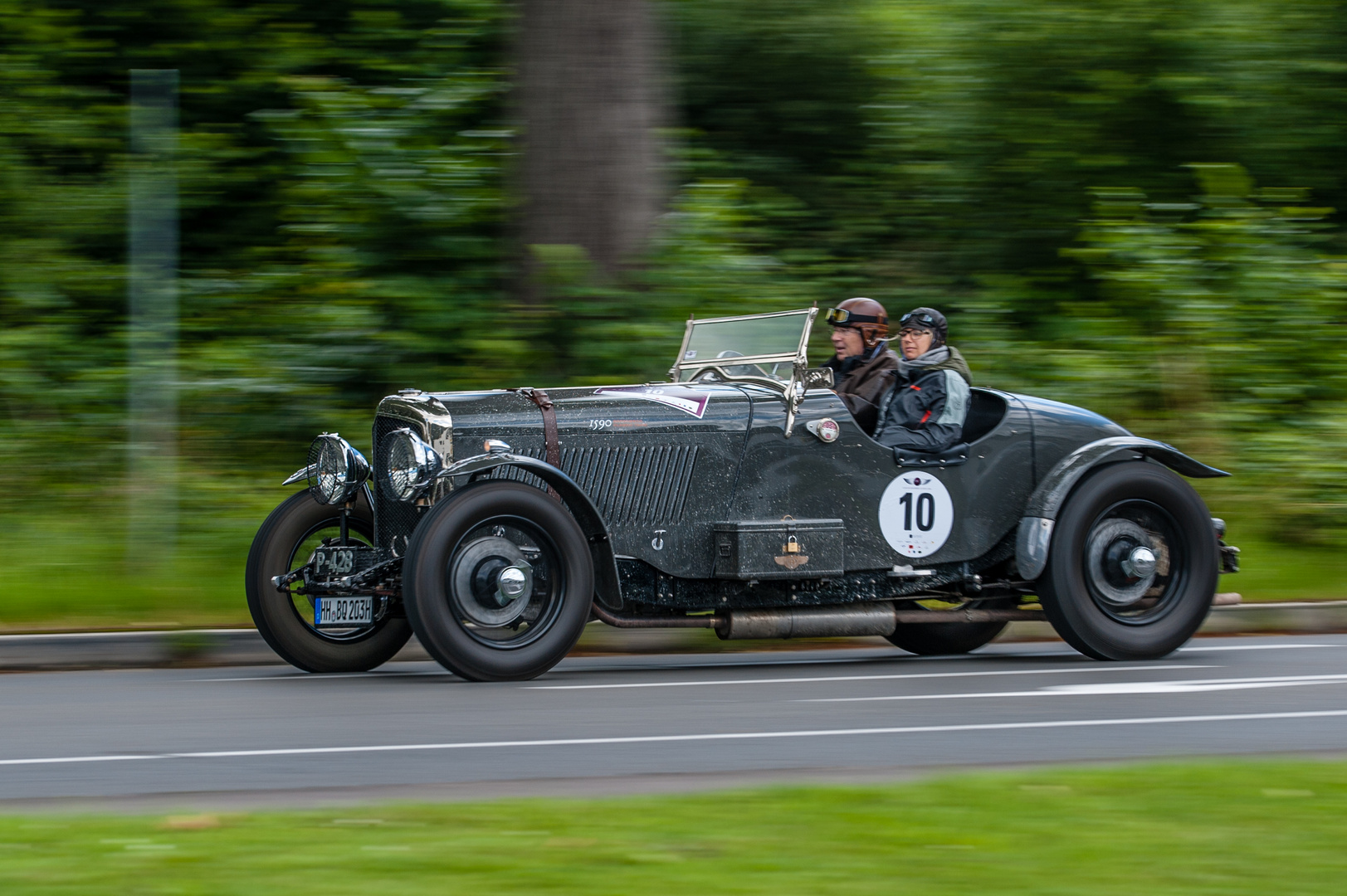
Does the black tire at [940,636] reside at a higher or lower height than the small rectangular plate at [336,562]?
lower

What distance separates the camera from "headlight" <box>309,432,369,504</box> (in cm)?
792

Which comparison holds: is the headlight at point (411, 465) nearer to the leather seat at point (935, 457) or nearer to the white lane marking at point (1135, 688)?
the white lane marking at point (1135, 688)

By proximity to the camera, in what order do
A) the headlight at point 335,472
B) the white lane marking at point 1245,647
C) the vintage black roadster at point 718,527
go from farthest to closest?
the white lane marking at point 1245,647 → the headlight at point 335,472 → the vintage black roadster at point 718,527

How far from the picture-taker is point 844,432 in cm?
814

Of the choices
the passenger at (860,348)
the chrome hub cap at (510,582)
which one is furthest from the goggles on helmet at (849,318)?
the chrome hub cap at (510,582)

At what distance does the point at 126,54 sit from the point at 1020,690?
10894 millimetres

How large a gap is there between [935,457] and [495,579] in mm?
2370

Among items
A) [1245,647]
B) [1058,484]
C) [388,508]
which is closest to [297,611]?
[388,508]

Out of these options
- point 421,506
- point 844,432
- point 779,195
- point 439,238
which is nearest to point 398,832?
point 421,506

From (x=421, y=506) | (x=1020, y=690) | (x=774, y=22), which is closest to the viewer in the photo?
(x=1020, y=690)

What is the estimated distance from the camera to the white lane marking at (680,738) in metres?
5.61

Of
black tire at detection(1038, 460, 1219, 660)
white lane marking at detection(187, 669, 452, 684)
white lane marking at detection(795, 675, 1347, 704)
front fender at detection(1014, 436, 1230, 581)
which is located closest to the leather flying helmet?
front fender at detection(1014, 436, 1230, 581)

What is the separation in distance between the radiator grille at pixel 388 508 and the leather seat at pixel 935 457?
92.4 inches

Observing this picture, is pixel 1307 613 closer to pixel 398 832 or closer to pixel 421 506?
pixel 421 506
